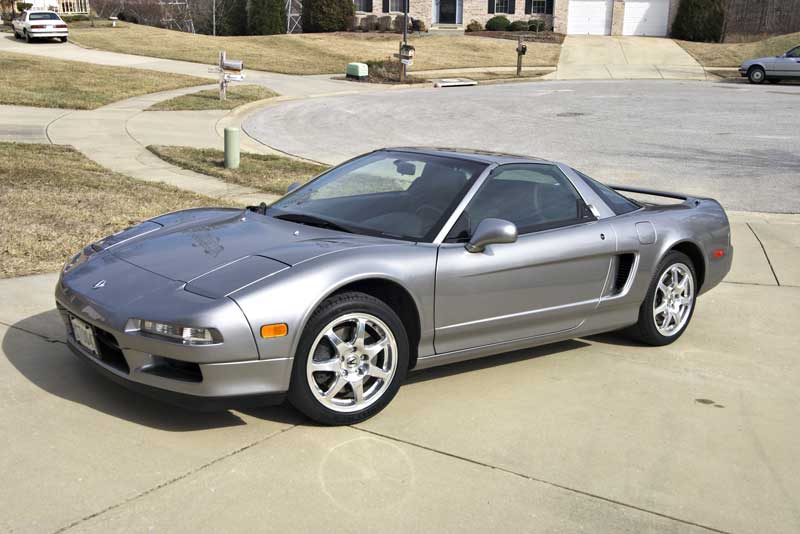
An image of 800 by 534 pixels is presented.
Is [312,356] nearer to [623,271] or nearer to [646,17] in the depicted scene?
[623,271]

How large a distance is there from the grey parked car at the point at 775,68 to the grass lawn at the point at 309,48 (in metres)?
9.93

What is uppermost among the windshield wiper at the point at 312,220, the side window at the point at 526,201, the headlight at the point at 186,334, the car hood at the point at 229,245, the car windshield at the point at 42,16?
the car windshield at the point at 42,16

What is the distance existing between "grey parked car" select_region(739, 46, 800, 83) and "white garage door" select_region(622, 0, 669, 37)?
2184cm

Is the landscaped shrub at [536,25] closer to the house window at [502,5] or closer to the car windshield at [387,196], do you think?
the house window at [502,5]

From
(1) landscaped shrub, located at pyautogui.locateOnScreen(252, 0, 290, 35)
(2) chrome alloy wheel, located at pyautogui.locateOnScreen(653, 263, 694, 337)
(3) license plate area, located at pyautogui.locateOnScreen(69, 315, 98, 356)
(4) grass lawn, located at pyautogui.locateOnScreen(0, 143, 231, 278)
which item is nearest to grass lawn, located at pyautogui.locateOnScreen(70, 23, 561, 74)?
(1) landscaped shrub, located at pyautogui.locateOnScreen(252, 0, 290, 35)

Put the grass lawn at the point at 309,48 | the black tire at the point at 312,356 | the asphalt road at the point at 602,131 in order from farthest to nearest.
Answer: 1. the grass lawn at the point at 309,48
2. the asphalt road at the point at 602,131
3. the black tire at the point at 312,356

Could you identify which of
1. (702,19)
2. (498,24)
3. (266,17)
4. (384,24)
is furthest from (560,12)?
(266,17)

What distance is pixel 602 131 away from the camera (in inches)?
753

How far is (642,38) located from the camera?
2105 inches

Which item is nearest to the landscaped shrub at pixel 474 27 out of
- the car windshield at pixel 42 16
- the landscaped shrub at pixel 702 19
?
the landscaped shrub at pixel 702 19

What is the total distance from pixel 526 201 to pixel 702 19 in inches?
2034

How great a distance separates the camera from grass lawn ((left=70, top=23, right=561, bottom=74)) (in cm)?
3569

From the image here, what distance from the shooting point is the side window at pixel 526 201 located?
5227mm

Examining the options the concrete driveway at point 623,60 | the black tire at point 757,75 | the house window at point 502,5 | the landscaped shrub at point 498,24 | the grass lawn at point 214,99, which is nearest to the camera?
the grass lawn at point 214,99
